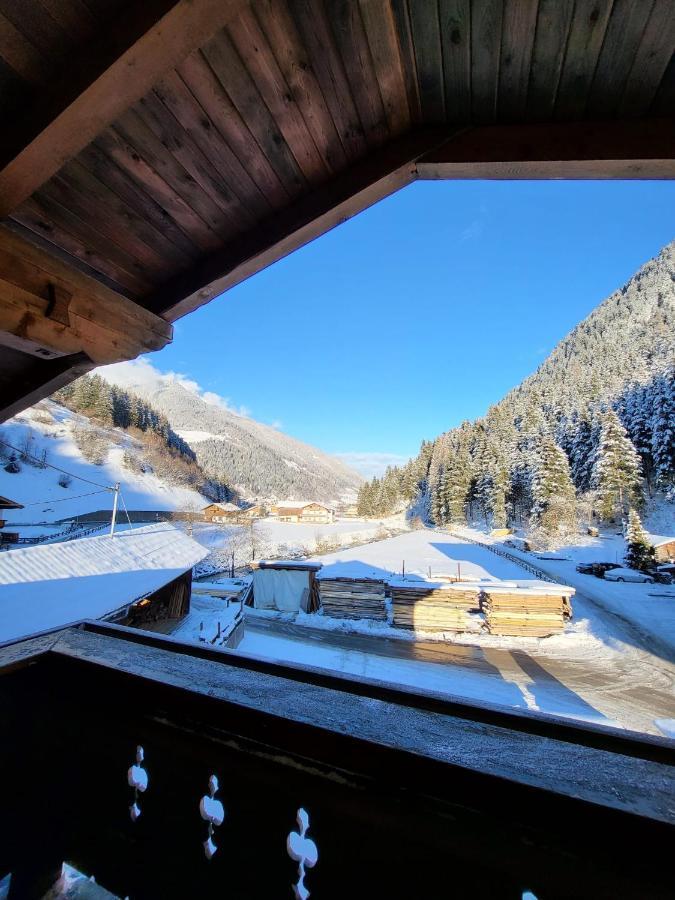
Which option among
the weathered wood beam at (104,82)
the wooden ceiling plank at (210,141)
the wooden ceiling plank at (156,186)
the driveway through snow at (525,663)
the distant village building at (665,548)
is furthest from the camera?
the distant village building at (665,548)

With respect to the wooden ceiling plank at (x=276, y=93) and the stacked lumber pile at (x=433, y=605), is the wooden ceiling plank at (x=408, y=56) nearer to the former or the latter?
the wooden ceiling plank at (x=276, y=93)

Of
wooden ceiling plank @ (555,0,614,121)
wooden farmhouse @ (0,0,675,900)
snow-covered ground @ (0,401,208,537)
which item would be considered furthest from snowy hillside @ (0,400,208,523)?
wooden ceiling plank @ (555,0,614,121)

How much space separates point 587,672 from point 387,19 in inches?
574

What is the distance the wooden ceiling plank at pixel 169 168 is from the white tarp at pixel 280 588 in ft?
56.7

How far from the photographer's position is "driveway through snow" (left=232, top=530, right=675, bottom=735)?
938 cm

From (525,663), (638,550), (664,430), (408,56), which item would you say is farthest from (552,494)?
(408,56)

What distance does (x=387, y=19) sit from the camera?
1514 mm

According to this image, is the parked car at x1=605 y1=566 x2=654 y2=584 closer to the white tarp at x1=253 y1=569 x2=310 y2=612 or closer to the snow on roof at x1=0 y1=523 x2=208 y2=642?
the white tarp at x1=253 y1=569 x2=310 y2=612

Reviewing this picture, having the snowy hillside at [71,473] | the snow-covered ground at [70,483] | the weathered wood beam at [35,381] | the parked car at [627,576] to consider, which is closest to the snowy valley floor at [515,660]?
the parked car at [627,576]

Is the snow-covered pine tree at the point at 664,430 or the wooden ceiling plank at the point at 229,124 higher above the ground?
the snow-covered pine tree at the point at 664,430

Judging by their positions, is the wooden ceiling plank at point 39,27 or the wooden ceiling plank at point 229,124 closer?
the wooden ceiling plank at point 39,27

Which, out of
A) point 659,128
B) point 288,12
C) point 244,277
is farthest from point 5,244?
point 659,128

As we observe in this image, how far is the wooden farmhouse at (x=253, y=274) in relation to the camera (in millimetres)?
674

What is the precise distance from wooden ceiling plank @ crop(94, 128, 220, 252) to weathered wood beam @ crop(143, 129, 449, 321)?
122 millimetres
